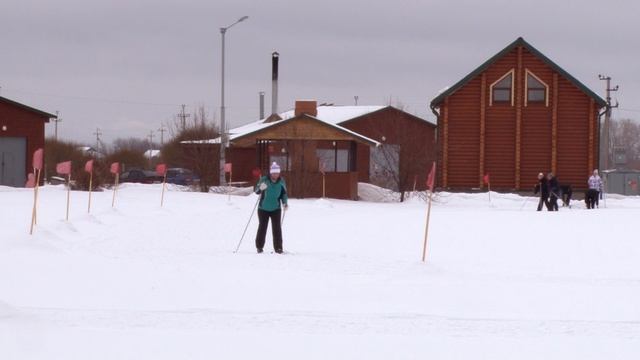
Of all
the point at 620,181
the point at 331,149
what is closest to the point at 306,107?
the point at 331,149

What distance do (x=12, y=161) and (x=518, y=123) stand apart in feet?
70.5

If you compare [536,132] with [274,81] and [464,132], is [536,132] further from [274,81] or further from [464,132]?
[274,81]

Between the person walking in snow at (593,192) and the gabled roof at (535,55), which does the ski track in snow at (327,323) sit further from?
the gabled roof at (535,55)

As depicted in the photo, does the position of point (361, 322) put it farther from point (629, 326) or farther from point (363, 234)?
point (363, 234)

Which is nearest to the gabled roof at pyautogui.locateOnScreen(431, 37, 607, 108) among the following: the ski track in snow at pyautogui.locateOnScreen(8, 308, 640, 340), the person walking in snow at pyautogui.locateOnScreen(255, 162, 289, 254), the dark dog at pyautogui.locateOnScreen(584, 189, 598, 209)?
the dark dog at pyautogui.locateOnScreen(584, 189, 598, 209)

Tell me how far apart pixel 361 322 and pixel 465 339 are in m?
1.19

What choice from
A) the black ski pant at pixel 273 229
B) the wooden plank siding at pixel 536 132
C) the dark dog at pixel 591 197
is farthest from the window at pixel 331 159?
the black ski pant at pixel 273 229

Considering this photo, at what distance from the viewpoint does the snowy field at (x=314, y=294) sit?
8148 millimetres

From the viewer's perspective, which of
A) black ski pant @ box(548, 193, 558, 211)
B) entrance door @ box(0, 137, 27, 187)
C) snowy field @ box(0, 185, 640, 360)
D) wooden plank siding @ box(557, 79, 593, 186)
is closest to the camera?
snowy field @ box(0, 185, 640, 360)

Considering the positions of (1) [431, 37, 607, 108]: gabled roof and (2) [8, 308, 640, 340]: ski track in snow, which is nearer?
(2) [8, 308, 640, 340]: ski track in snow

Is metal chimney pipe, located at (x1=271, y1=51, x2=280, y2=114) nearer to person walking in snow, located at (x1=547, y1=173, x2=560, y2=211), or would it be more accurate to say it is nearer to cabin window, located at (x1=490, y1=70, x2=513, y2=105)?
cabin window, located at (x1=490, y1=70, x2=513, y2=105)

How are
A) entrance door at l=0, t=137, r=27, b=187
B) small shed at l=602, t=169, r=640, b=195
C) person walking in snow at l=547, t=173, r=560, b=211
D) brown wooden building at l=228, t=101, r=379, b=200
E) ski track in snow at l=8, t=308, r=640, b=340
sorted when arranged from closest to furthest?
ski track in snow at l=8, t=308, r=640, b=340 → person walking in snow at l=547, t=173, r=560, b=211 → brown wooden building at l=228, t=101, r=379, b=200 → entrance door at l=0, t=137, r=27, b=187 → small shed at l=602, t=169, r=640, b=195

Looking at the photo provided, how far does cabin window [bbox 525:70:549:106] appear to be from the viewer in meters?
41.0

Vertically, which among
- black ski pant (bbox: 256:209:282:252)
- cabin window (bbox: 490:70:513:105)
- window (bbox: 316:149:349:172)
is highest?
cabin window (bbox: 490:70:513:105)
